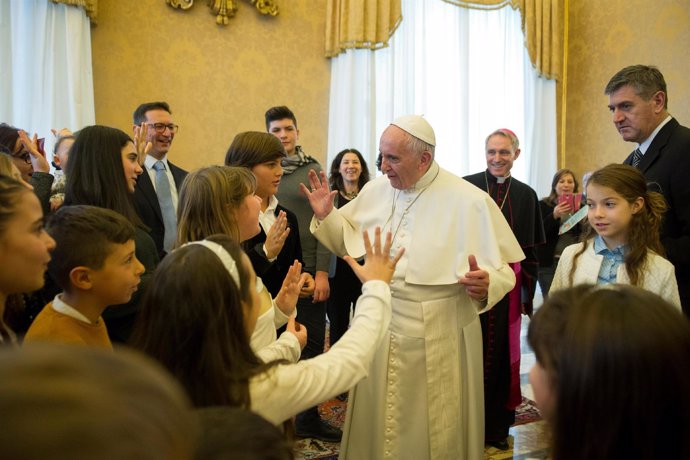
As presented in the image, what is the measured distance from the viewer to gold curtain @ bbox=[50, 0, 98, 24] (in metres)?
4.67

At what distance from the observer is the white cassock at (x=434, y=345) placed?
244 centimetres

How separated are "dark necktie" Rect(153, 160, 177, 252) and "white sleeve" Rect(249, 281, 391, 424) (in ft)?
5.99

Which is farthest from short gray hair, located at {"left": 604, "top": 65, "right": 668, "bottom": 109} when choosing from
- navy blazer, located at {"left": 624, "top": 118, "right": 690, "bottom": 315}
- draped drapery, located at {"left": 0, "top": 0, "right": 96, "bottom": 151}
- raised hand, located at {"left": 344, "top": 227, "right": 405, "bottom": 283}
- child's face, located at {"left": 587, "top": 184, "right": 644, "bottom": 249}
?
draped drapery, located at {"left": 0, "top": 0, "right": 96, "bottom": 151}

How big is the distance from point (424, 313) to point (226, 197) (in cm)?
103

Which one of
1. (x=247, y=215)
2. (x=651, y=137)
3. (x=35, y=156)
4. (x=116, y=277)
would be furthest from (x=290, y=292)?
(x=651, y=137)

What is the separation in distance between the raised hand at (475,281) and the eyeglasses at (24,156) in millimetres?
2344

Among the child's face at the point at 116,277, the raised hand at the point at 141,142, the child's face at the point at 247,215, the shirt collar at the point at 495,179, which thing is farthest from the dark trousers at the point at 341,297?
the child's face at the point at 116,277

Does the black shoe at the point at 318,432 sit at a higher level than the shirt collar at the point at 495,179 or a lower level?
lower

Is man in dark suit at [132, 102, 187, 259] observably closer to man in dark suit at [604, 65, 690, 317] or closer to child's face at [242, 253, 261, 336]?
child's face at [242, 253, 261, 336]

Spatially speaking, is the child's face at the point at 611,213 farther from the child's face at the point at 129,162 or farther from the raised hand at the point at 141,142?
the raised hand at the point at 141,142

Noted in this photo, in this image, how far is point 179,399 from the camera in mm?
517

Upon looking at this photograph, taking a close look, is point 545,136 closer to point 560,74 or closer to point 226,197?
point 560,74

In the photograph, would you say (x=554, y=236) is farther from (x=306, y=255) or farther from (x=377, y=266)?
(x=377, y=266)

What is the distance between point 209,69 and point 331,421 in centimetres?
366
